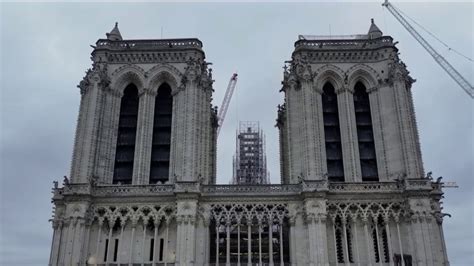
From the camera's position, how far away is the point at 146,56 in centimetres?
5166

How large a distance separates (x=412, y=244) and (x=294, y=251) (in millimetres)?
10296

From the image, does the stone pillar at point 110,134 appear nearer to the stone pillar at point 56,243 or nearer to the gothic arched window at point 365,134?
the stone pillar at point 56,243

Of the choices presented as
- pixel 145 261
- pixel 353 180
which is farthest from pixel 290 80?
pixel 145 261

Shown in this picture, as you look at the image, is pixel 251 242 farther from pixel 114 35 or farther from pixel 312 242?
pixel 114 35

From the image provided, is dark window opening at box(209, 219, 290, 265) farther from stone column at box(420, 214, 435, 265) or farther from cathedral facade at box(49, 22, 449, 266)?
stone column at box(420, 214, 435, 265)

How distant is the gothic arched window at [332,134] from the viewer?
47781 millimetres

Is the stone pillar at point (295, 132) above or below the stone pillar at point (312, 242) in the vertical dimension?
above

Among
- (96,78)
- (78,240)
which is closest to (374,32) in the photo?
(96,78)

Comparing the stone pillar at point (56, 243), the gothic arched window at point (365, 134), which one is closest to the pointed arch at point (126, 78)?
the stone pillar at point (56, 243)

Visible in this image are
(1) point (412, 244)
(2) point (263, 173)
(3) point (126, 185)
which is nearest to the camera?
(1) point (412, 244)

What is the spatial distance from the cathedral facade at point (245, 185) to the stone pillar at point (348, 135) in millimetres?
112

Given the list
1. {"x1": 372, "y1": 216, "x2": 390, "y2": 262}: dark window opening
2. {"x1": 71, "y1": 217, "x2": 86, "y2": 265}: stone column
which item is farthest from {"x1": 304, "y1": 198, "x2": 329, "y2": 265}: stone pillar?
{"x1": 71, "y1": 217, "x2": 86, "y2": 265}: stone column

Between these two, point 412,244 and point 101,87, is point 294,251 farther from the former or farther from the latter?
point 101,87

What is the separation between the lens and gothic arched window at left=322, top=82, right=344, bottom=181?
47.8 metres
